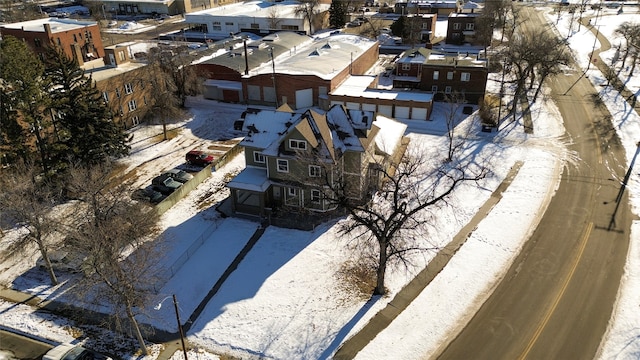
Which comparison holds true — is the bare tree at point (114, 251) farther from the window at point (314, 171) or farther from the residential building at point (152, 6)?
the residential building at point (152, 6)

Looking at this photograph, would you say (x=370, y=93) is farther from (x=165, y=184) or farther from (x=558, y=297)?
(x=558, y=297)

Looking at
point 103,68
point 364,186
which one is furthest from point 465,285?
point 103,68

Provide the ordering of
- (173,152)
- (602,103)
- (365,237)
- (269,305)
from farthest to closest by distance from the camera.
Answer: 1. (602,103)
2. (173,152)
3. (365,237)
4. (269,305)

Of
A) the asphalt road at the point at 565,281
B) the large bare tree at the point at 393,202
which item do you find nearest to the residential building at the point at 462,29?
the asphalt road at the point at 565,281

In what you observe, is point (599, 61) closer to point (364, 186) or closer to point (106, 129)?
point (364, 186)

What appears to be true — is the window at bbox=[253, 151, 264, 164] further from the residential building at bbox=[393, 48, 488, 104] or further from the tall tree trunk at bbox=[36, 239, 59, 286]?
the residential building at bbox=[393, 48, 488, 104]

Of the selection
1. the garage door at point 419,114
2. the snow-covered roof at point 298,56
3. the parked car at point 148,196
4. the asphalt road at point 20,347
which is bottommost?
the asphalt road at point 20,347
